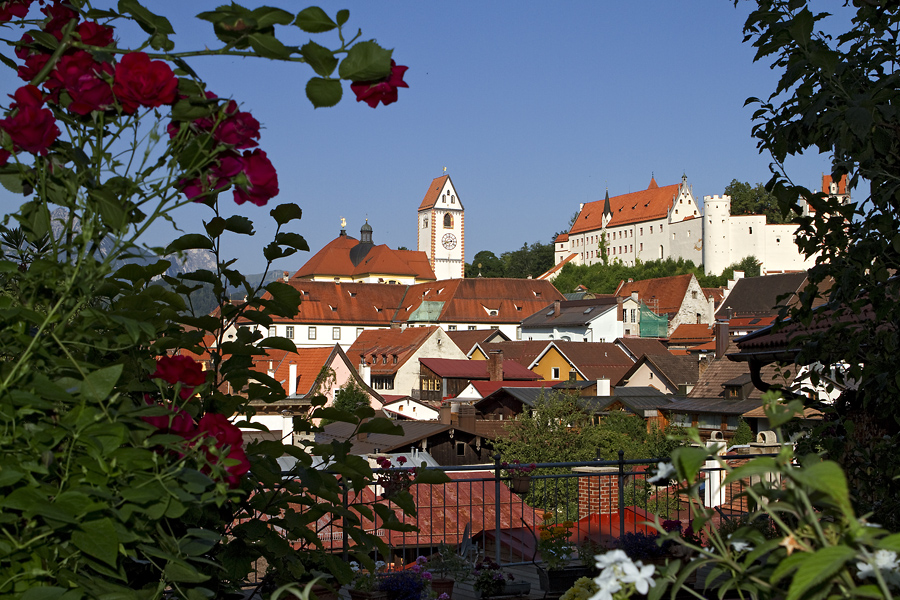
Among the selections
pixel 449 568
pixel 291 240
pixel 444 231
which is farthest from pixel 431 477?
pixel 444 231

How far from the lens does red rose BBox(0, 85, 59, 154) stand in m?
1.46

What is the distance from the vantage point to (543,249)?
135000 mm

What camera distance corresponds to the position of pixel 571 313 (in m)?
75.4

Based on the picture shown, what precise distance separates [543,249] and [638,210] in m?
25.9

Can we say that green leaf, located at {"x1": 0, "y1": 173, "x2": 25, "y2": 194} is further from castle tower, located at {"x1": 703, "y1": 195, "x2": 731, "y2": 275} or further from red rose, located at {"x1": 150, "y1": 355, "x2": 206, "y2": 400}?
castle tower, located at {"x1": 703, "y1": 195, "x2": 731, "y2": 275}

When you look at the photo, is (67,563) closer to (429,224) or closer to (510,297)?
(510,297)

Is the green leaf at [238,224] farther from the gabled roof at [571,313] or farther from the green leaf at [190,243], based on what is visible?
the gabled roof at [571,313]

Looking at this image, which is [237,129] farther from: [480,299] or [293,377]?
[480,299]

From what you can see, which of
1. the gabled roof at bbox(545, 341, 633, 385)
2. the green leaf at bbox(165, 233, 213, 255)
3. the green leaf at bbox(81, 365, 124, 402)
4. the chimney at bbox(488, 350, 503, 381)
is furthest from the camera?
the gabled roof at bbox(545, 341, 633, 385)

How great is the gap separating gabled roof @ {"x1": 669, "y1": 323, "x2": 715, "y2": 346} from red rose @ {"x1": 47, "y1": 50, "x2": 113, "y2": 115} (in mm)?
72161

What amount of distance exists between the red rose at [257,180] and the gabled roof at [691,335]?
7196cm

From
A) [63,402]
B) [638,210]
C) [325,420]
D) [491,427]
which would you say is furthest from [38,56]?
[638,210]

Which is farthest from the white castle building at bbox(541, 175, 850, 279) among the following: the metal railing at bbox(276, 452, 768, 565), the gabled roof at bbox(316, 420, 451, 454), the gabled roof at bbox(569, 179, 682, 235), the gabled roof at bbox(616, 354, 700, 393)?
the metal railing at bbox(276, 452, 768, 565)

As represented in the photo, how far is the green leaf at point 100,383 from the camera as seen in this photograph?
1.33 meters
